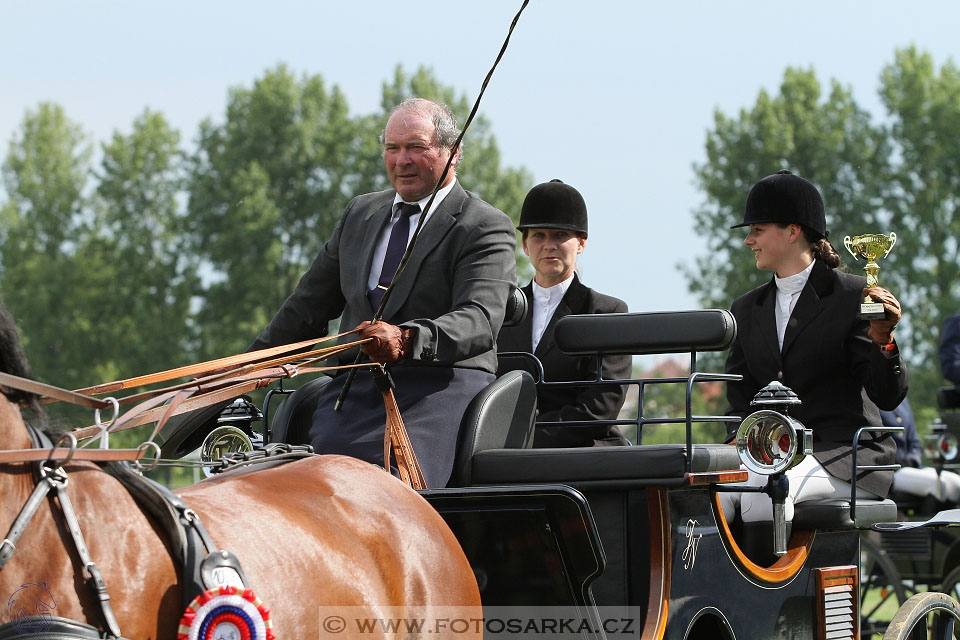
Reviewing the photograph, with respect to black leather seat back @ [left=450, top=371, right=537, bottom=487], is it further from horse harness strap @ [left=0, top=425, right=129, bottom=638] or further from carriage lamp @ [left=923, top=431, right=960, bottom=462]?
carriage lamp @ [left=923, top=431, right=960, bottom=462]

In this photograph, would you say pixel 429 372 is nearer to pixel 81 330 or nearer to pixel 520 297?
pixel 520 297

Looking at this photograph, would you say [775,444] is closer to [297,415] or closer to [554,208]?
[297,415]

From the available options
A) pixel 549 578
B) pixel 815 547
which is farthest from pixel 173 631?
pixel 815 547

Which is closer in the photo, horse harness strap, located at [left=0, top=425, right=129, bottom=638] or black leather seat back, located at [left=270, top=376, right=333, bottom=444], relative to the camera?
horse harness strap, located at [left=0, top=425, right=129, bottom=638]

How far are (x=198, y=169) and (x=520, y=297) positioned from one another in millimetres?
28722

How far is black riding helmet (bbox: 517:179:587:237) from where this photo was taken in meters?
5.65

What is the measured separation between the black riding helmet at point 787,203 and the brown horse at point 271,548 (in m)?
2.34

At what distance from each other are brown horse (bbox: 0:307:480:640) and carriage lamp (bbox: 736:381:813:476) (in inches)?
49.6

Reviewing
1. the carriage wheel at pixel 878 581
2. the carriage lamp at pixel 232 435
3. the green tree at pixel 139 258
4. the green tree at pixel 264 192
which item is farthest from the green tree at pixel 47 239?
the carriage lamp at pixel 232 435

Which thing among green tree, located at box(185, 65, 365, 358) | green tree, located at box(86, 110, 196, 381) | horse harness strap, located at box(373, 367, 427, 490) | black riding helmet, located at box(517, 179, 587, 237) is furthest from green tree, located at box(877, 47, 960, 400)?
horse harness strap, located at box(373, 367, 427, 490)

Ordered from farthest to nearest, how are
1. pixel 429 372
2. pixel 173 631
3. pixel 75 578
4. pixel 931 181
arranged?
pixel 931 181, pixel 429 372, pixel 173 631, pixel 75 578

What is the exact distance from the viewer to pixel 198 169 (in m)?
31.9

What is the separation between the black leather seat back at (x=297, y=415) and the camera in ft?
13.9

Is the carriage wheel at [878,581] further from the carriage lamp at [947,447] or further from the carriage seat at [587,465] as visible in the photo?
the carriage seat at [587,465]
